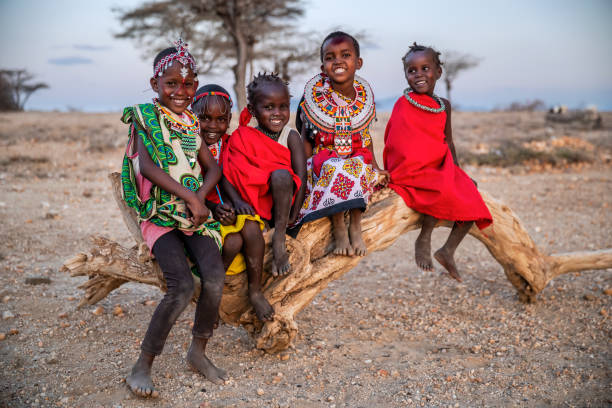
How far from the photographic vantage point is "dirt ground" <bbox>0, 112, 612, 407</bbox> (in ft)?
10.1

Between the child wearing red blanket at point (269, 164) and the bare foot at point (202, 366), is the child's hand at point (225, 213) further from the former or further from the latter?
the bare foot at point (202, 366)

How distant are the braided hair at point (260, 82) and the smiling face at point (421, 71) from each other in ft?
3.64

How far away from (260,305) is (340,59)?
1.86 meters

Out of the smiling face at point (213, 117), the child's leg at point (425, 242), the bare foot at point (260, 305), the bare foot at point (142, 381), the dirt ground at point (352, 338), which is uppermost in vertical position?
the smiling face at point (213, 117)

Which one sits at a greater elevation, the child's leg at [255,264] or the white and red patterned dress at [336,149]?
the white and red patterned dress at [336,149]

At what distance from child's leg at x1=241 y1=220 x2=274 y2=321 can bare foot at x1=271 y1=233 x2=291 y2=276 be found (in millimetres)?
88

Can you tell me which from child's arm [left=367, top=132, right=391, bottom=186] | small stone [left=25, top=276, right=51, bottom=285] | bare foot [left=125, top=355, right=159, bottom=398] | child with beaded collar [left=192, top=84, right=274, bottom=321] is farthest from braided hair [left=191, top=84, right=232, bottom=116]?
small stone [left=25, top=276, right=51, bottom=285]

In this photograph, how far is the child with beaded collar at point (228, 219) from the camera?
3049mm

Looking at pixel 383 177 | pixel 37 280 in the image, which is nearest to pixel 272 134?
pixel 383 177

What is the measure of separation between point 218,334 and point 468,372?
191cm

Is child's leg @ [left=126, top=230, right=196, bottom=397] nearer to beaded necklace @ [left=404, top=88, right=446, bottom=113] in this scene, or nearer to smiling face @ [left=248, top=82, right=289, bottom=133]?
smiling face @ [left=248, top=82, right=289, bottom=133]

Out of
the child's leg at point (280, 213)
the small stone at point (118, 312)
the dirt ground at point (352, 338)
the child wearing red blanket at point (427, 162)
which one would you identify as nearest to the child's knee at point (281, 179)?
the child's leg at point (280, 213)

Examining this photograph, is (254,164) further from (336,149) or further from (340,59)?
(340,59)

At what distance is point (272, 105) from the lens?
127 inches
